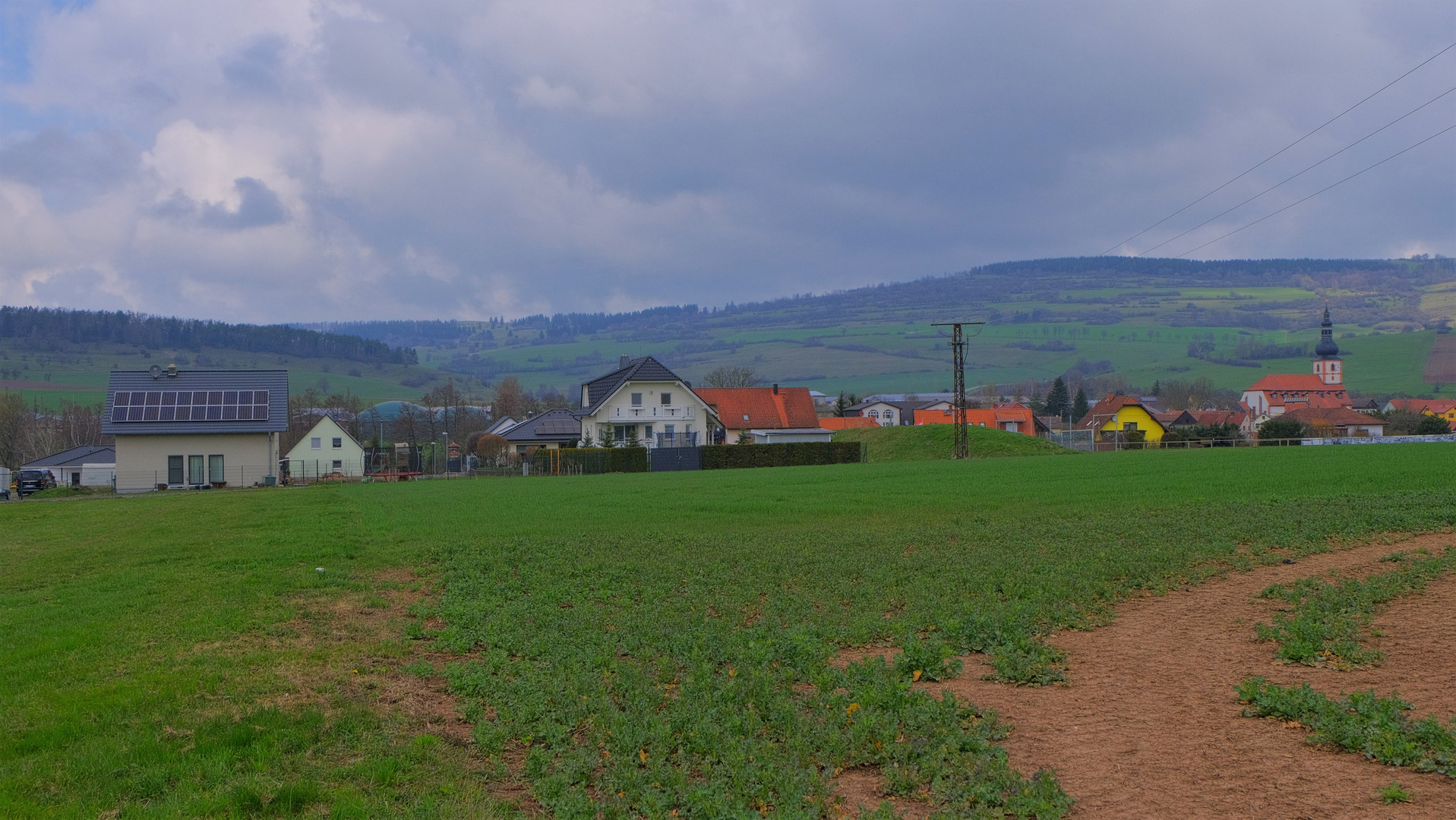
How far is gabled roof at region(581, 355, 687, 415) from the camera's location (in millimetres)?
74625

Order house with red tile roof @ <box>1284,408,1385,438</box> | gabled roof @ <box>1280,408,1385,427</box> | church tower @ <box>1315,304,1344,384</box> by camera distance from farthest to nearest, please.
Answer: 1. church tower @ <box>1315,304,1344,384</box>
2. gabled roof @ <box>1280,408,1385,427</box>
3. house with red tile roof @ <box>1284,408,1385,438</box>

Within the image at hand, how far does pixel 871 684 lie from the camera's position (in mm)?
7598

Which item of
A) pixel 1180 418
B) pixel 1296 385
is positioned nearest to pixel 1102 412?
pixel 1180 418

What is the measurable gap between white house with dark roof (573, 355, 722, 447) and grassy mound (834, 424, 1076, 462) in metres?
14.9

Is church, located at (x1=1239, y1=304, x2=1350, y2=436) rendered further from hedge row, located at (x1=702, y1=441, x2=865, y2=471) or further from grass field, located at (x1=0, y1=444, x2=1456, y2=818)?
grass field, located at (x1=0, y1=444, x2=1456, y2=818)

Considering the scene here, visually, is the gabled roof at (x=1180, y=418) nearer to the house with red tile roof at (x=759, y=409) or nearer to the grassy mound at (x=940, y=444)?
the house with red tile roof at (x=759, y=409)

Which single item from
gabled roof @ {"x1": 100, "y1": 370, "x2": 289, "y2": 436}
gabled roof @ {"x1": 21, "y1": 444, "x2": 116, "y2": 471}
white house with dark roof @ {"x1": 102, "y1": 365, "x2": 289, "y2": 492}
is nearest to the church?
gabled roof @ {"x1": 100, "y1": 370, "x2": 289, "y2": 436}

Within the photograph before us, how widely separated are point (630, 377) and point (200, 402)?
94.6 ft

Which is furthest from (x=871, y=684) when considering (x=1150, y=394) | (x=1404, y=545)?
(x=1150, y=394)

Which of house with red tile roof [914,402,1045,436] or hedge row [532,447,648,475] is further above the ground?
house with red tile roof [914,402,1045,436]

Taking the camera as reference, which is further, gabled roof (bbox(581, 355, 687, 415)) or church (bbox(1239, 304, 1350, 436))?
church (bbox(1239, 304, 1350, 436))

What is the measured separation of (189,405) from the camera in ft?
186

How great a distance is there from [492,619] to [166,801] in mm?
5280

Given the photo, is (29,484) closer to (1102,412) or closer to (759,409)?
(759,409)
